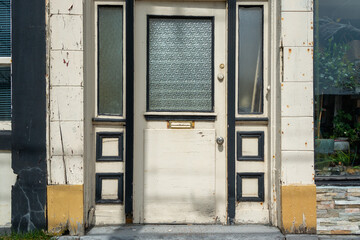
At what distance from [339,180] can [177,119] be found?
6.76 ft

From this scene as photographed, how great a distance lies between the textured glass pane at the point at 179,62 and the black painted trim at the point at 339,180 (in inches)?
60.8

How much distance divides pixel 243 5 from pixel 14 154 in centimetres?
314

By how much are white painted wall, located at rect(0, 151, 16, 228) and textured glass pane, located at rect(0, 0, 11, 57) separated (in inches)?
46.6

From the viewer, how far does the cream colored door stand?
Result: 414 centimetres

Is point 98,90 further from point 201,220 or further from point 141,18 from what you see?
point 201,220

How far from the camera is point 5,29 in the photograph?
401 centimetres

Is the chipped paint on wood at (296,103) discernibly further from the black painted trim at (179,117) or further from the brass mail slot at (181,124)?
the brass mail slot at (181,124)

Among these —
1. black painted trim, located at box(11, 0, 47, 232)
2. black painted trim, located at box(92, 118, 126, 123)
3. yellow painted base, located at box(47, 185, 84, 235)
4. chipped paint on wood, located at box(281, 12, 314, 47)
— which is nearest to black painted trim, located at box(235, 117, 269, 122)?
chipped paint on wood, located at box(281, 12, 314, 47)

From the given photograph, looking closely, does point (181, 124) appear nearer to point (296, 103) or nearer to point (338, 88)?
point (296, 103)

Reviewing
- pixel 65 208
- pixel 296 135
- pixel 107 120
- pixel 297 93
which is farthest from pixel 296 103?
pixel 65 208

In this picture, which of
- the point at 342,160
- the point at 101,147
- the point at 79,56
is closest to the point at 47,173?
the point at 101,147

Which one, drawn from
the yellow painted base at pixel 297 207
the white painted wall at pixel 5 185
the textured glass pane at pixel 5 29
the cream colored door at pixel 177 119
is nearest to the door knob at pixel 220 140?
the cream colored door at pixel 177 119

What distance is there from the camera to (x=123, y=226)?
13.3ft

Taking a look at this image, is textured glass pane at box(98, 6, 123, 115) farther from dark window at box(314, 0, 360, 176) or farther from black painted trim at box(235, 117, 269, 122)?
dark window at box(314, 0, 360, 176)
